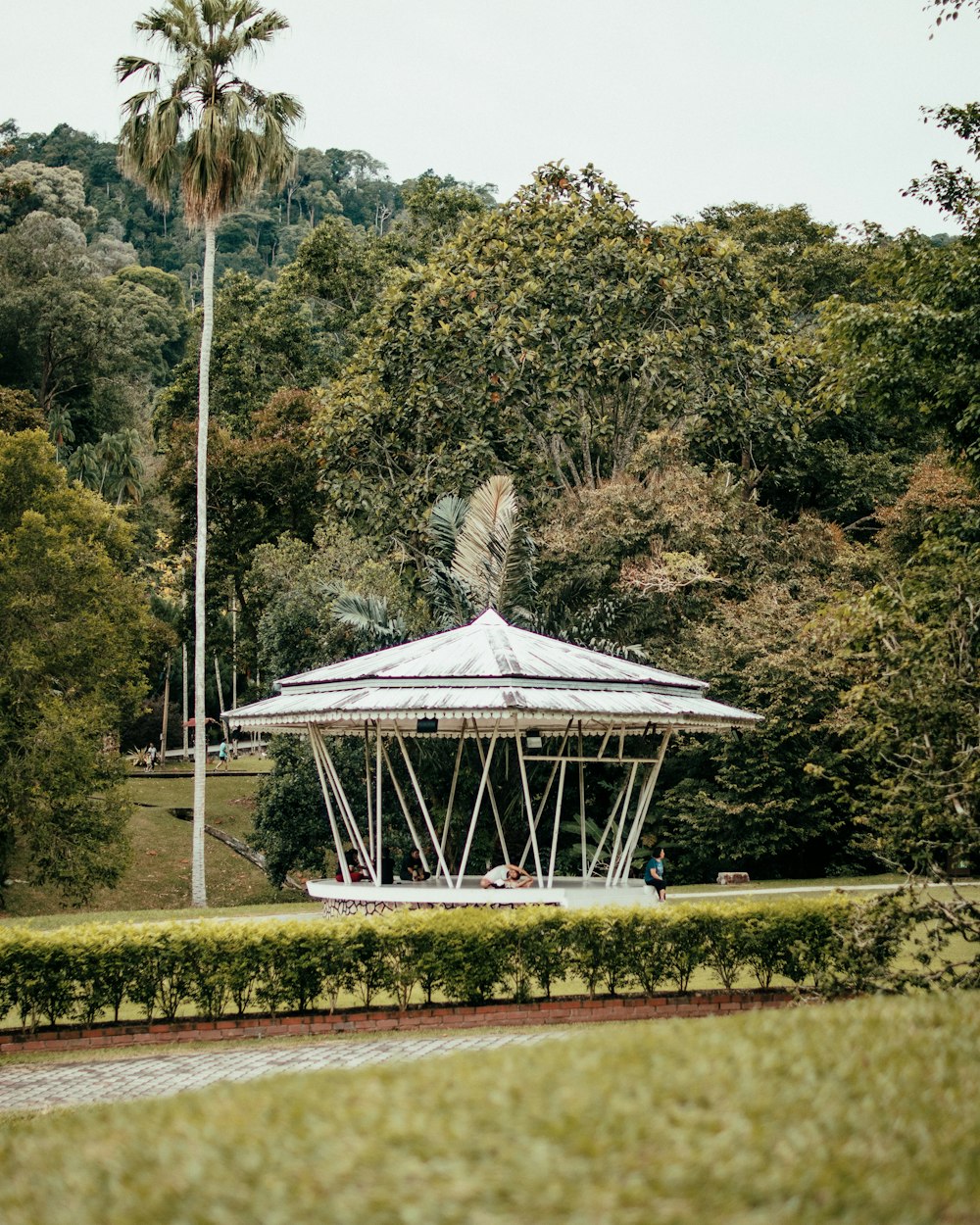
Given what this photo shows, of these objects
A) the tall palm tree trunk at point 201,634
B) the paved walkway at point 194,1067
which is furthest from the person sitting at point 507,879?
the tall palm tree trunk at point 201,634

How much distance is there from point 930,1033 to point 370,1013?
318 inches

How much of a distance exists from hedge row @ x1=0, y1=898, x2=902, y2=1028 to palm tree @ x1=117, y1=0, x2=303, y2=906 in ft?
56.7

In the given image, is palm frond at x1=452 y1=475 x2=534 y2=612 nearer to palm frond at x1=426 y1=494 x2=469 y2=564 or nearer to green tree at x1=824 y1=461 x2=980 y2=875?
palm frond at x1=426 y1=494 x2=469 y2=564

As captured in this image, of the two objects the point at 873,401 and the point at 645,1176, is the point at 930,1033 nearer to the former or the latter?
the point at 645,1176

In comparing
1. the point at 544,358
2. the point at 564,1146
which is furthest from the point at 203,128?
the point at 564,1146

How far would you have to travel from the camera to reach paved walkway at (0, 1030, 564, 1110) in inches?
411

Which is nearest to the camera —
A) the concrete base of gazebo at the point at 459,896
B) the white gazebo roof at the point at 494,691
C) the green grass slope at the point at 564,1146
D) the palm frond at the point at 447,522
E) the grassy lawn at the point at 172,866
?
the green grass slope at the point at 564,1146

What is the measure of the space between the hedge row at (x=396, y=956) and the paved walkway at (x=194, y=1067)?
2.63 ft

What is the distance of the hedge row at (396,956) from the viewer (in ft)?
42.0

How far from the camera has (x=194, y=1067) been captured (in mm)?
11391

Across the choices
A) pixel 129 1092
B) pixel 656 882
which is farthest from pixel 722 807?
pixel 129 1092

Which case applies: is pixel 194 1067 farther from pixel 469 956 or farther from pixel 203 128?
pixel 203 128

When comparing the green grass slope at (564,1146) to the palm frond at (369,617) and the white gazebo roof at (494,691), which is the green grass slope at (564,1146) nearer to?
the white gazebo roof at (494,691)

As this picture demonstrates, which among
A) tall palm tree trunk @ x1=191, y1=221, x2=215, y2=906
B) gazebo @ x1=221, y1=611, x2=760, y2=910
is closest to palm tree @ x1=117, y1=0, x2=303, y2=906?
tall palm tree trunk @ x1=191, y1=221, x2=215, y2=906
